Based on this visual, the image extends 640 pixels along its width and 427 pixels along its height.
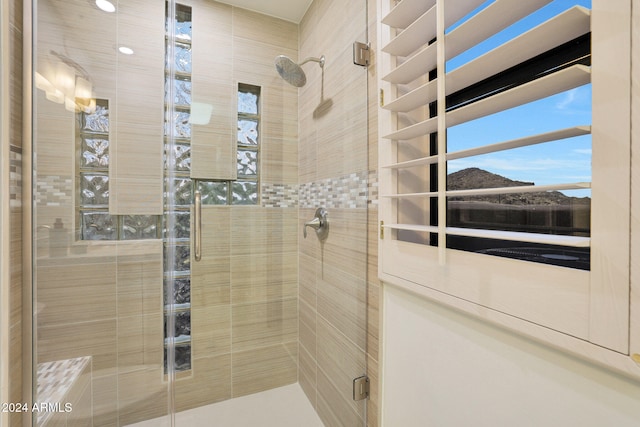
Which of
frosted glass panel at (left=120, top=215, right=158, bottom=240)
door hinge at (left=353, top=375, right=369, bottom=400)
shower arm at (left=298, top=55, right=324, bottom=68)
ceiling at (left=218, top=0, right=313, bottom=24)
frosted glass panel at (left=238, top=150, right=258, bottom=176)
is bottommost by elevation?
door hinge at (left=353, top=375, right=369, bottom=400)

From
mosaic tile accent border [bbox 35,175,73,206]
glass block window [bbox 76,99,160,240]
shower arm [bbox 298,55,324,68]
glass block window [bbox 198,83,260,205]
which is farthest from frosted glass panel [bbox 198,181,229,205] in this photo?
shower arm [bbox 298,55,324,68]

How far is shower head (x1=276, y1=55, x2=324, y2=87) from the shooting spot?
1.25 meters

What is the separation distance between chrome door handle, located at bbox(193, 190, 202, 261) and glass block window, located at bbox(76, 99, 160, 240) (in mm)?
267

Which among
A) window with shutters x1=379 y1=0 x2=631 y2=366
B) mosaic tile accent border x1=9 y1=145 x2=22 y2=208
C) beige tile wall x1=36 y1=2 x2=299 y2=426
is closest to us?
window with shutters x1=379 y1=0 x2=631 y2=366

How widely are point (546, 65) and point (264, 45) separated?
1076 mm

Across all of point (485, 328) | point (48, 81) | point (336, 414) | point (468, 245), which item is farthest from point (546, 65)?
point (48, 81)

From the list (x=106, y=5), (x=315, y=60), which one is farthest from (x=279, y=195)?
(x=106, y=5)

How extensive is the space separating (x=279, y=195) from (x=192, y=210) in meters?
0.37

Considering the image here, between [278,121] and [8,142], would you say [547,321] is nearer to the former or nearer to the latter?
[278,121]

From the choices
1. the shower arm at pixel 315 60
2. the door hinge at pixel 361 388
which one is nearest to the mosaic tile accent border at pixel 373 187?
the shower arm at pixel 315 60

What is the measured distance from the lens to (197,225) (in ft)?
3.87

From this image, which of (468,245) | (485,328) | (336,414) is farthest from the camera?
(336,414)

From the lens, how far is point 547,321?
513mm

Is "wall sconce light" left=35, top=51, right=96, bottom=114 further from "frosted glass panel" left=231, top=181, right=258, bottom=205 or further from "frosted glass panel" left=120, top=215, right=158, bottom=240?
"frosted glass panel" left=231, top=181, right=258, bottom=205
